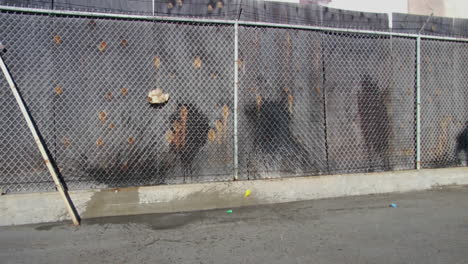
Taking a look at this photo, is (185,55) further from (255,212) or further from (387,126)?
(387,126)

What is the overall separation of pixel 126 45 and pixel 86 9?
0.67 meters

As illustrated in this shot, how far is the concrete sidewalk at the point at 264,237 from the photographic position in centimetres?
312

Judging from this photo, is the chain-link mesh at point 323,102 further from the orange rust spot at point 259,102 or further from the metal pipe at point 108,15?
the metal pipe at point 108,15

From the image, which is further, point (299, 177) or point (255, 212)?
point (299, 177)

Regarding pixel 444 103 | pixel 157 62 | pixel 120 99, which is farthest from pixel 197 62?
pixel 444 103

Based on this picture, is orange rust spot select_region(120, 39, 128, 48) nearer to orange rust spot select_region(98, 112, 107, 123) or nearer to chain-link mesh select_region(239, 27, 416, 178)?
orange rust spot select_region(98, 112, 107, 123)

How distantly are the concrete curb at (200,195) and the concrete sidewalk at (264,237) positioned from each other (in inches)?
5.9

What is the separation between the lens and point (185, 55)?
193 inches

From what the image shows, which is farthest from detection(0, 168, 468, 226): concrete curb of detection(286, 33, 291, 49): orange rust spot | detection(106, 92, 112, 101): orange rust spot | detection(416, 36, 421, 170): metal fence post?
detection(286, 33, 291, 49): orange rust spot

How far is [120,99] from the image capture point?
466 centimetres

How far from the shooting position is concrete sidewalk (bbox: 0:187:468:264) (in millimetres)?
3119

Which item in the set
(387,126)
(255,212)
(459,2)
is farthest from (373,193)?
(459,2)

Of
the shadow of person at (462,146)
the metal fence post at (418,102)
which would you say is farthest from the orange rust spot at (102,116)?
the shadow of person at (462,146)

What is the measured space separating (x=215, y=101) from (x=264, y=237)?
2.13 meters
